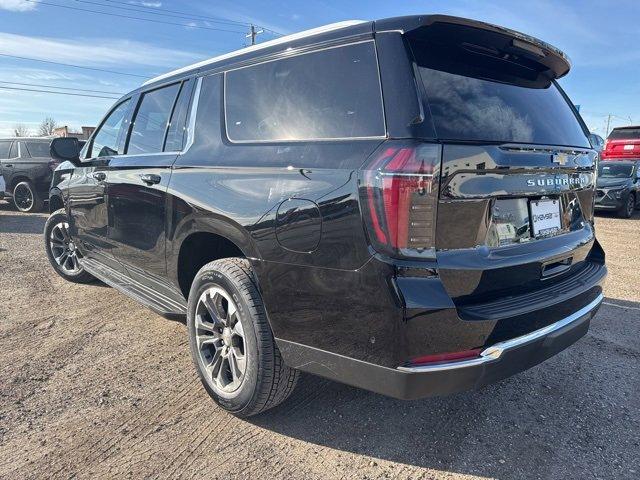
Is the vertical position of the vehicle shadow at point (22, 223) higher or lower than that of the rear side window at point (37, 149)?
lower

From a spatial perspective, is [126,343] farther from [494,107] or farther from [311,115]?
[494,107]

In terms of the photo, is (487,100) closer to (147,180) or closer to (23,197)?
(147,180)

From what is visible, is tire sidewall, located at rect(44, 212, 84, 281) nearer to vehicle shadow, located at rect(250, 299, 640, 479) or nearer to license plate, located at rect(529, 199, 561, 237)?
vehicle shadow, located at rect(250, 299, 640, 479)

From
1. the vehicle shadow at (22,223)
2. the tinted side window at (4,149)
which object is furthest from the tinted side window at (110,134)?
the tinted side window at (4,149)

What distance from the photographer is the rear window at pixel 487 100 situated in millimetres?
1980

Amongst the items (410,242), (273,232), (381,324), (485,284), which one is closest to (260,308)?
(273,232)

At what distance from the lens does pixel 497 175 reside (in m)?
2.01

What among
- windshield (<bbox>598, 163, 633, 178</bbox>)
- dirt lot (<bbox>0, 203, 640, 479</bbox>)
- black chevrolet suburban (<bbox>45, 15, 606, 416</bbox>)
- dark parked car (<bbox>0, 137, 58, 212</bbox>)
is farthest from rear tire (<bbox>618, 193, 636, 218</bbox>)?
dark parked car (<bbox>0, 137, 58, 212</bbox>)

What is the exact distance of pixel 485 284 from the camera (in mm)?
2010

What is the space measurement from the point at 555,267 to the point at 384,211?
1.14m

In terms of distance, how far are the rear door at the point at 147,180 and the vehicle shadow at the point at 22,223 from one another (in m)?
6.30

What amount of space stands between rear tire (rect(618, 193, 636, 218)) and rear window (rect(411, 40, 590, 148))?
37.1 ft

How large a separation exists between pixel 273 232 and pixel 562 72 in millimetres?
2007

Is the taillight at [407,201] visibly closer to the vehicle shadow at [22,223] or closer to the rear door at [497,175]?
the rear door at [497,175]
